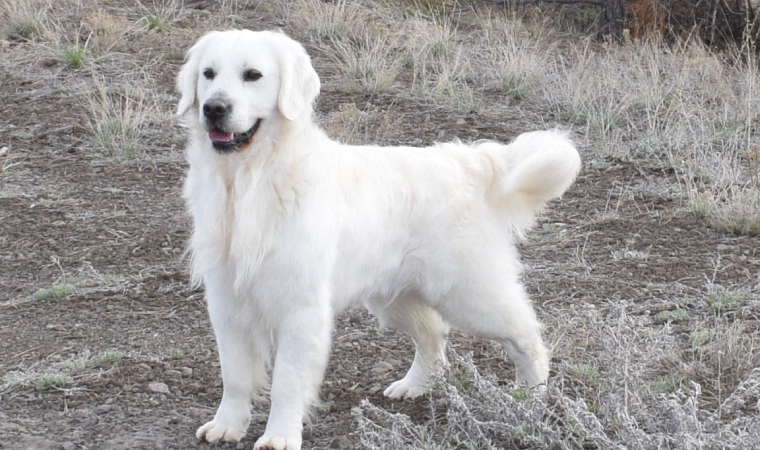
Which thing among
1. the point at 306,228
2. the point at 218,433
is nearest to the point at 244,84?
the point at 306,228

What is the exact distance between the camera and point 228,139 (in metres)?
3.73

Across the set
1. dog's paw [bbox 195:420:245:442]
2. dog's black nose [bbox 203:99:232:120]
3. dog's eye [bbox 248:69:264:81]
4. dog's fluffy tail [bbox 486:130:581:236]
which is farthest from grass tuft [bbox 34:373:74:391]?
dog's fluffy tail [bbox 486:130:581:236]

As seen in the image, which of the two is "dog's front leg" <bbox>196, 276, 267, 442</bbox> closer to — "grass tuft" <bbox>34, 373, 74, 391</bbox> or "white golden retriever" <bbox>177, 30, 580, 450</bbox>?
"white golden retriever" <bbox>177, 30, 580, 450</bbox>

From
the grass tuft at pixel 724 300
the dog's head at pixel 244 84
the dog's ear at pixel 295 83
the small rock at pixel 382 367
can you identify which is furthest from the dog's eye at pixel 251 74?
the grass tuft at pixel 724 300

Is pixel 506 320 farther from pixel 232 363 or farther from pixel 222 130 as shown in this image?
pixel 222 130

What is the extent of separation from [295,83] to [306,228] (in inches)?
21.9

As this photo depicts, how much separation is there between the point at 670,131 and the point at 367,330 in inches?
147

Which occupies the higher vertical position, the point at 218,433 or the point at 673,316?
the point at 673,316

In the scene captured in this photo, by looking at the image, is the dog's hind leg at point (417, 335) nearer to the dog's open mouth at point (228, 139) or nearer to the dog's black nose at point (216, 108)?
the dog's open mouth at point (228, 139)

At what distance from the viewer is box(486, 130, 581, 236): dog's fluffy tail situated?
4.33m

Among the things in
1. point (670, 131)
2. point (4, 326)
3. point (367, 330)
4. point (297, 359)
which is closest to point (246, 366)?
point (297, 359)

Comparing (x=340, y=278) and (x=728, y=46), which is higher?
(x=340, y=278)

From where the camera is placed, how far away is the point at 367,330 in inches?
201

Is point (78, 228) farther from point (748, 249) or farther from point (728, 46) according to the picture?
point (728, 46)
